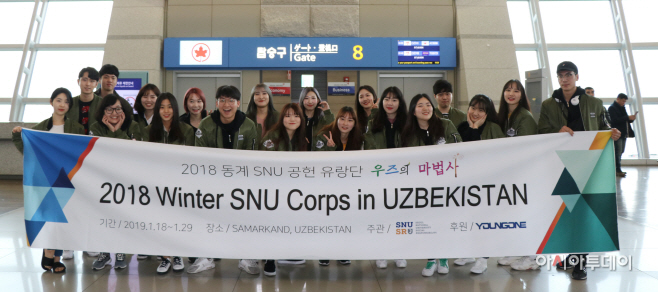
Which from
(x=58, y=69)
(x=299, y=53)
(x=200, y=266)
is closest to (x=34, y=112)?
(x=58, y=69)

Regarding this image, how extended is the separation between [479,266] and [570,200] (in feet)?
2.54

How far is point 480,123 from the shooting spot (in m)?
3.78

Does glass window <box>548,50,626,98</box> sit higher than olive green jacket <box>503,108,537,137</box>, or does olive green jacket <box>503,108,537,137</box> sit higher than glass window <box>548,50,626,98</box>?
glass window <box>548,50,626,98</box>

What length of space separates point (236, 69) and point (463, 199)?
767cm

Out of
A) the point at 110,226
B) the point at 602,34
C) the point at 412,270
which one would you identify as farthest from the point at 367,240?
the point at 602,34

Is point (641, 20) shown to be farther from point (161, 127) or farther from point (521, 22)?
point (161, 127)

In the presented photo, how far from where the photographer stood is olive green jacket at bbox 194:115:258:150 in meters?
3.66

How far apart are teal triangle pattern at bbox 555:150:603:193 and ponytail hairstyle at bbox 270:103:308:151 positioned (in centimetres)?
182

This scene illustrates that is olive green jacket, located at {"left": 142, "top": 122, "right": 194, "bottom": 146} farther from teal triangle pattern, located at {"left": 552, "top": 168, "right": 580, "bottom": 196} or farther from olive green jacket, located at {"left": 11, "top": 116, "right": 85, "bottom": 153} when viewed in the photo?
teal triangle pattern, located at {"left": 552, "top": 168, "right": 580, "bottom": 196}

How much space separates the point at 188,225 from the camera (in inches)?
130

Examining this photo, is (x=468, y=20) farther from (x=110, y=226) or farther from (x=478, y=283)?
(x=110, y=226)

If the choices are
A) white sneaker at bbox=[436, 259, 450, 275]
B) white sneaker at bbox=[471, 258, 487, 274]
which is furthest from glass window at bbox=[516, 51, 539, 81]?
white sneaker at bbox=[436, 259, 450, 275]

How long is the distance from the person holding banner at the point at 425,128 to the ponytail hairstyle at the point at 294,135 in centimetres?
76

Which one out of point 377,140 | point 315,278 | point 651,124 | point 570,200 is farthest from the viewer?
point 651,124
